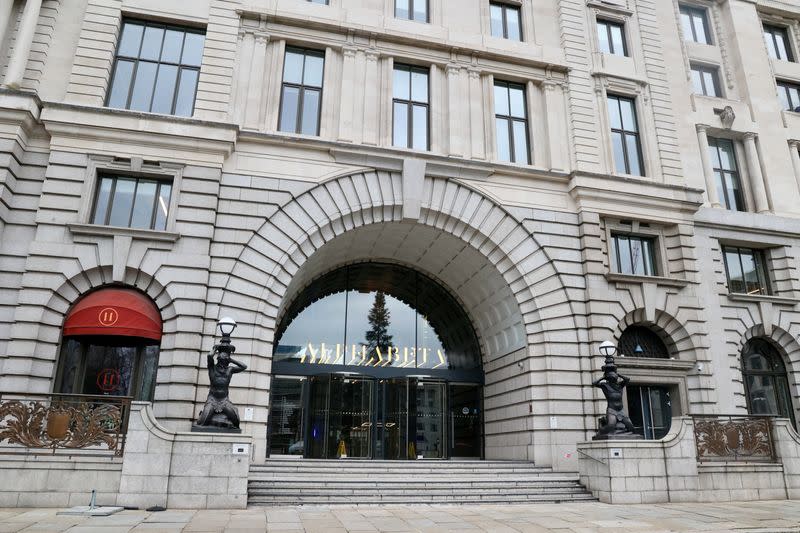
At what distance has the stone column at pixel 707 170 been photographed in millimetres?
24781

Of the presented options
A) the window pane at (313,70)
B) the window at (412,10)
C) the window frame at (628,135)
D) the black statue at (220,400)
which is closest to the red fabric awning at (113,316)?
the black statue at (220,400)

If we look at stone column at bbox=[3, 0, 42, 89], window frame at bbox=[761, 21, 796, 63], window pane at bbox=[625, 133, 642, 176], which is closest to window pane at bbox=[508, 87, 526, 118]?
window pane at bbox=[625, 133, 642, 176]

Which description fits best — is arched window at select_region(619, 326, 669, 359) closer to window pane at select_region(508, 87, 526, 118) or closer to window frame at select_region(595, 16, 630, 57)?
window pane at select_region(508, 87, 526, 118)

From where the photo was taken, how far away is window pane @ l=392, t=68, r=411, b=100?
73.8 ft

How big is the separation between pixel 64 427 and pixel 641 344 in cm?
1924

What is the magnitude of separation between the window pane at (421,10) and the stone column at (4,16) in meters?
14.7

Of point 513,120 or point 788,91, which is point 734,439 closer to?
point 513,120

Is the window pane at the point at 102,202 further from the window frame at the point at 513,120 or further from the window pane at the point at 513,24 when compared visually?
the window pane at the point at 513,24

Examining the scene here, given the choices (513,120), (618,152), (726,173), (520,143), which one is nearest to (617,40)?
(618,152)

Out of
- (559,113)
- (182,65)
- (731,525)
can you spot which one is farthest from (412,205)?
(731,525)

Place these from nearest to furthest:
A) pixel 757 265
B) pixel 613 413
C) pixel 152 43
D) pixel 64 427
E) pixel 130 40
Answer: pixel 64 427, pixel 613 413, pixel 130 40, pixel 152 43, pixel 757 265

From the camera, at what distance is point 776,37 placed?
97.5ft

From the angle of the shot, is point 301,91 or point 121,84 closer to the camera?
point 121,84

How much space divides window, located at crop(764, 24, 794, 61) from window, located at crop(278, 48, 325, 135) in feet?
76.7
